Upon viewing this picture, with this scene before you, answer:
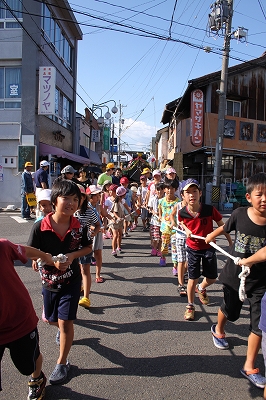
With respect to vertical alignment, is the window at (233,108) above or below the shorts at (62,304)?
above

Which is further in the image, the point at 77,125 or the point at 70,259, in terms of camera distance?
the point at 77,125

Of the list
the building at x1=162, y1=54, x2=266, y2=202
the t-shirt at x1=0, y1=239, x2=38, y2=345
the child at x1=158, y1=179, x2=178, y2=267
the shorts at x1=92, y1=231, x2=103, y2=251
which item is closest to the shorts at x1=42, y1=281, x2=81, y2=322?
the t-shirt at x1=0, y1=239, x2=38, y2=345

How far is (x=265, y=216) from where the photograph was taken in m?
2.77

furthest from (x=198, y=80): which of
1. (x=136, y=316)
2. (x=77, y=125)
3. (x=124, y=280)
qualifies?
(x=136, y=316)

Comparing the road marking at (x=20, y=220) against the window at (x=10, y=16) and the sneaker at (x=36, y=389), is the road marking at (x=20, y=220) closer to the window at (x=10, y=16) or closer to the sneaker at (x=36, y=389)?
the sneaker at (x=36, y=389)

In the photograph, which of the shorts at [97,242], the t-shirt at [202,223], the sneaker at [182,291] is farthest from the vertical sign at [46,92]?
the t-shirt at [202,223]

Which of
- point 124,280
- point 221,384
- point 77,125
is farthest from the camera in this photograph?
point 77,125

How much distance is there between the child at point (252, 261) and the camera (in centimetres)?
271

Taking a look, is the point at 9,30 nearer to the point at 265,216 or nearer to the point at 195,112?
the point at 195,112

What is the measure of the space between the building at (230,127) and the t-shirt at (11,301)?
15.8 m

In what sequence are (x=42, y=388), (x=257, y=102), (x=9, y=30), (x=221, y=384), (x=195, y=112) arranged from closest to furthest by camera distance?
(x=42, y=388)
(x=221, y=384)
(x=9, y=30)
(x=195, y=112)
(x=257, y=102)

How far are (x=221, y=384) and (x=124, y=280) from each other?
9.61 ft

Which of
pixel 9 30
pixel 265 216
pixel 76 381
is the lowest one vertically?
pixel 76 381

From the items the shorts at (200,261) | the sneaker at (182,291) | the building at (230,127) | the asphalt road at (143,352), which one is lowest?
the asphalt road at (143,352)
